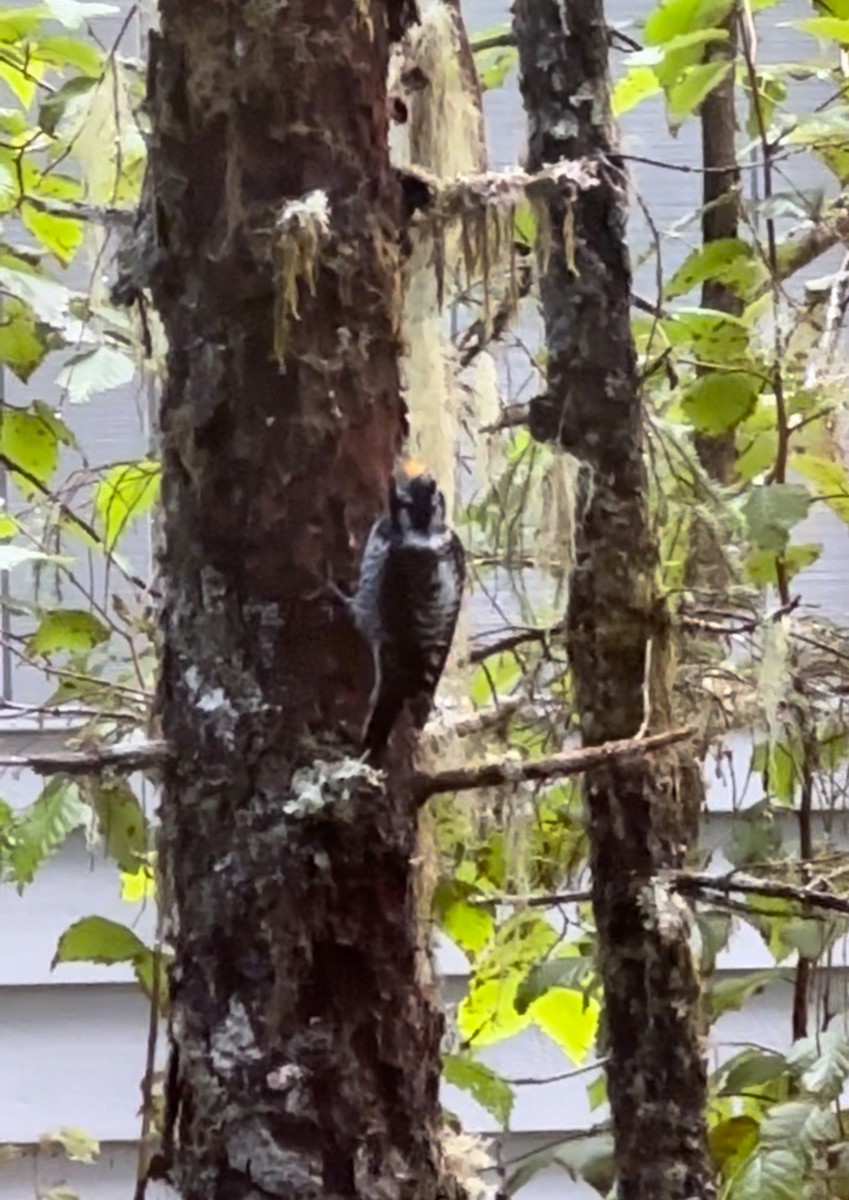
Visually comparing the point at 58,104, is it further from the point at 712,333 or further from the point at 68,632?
the point at 712,333

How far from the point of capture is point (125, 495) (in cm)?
119

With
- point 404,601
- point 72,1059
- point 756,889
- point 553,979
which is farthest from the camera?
point 72,1059

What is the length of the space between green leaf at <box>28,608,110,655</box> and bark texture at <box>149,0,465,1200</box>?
1.58 feet

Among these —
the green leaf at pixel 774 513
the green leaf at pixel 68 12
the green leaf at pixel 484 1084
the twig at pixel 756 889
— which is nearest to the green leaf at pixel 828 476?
the green leaf at pixel 774 513

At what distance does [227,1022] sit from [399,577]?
23cm

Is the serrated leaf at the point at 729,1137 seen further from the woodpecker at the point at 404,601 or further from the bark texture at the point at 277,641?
the woodpecker at the point at 404,601

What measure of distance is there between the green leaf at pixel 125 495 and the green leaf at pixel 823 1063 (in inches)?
25.6

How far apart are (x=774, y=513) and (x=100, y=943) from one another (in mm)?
624

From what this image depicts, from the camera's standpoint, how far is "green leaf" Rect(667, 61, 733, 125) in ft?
3.64

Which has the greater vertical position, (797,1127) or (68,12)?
(68,12)

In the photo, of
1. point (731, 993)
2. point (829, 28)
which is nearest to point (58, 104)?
point (829, 28)

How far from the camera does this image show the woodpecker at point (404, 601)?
65 centimetres

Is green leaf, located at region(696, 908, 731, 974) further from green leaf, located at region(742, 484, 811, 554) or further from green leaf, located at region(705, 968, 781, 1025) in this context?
green leaf, located at region(742, 484, 811, 554)

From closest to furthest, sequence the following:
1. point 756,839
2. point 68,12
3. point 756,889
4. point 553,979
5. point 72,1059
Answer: point 756,889 → point 68,12 → point 553,979 → point 756,839 → point 72,1059
